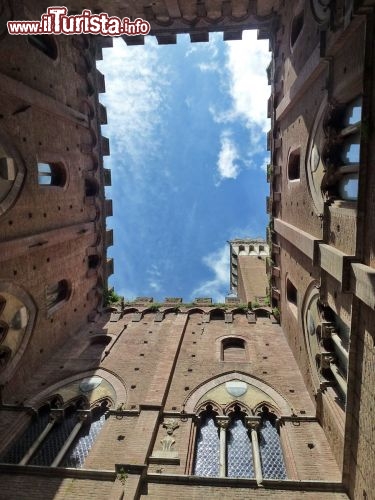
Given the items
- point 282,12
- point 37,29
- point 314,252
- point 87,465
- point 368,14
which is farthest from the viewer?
point 282,12

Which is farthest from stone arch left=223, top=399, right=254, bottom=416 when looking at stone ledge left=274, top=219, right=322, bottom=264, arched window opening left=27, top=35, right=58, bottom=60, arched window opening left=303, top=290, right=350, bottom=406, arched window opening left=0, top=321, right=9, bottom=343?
arched window opening left=27, top=35, right=58, bottom=60

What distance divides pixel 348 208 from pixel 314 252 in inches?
85.4

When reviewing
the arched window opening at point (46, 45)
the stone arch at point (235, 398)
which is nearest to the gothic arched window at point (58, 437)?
the stone arch at point (235, 398)

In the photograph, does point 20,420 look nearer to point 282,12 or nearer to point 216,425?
point 216,425

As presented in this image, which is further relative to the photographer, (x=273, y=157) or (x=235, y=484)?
(x=273, y=157)

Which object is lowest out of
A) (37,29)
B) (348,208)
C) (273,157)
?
(348,208)

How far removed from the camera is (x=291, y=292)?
15.8m

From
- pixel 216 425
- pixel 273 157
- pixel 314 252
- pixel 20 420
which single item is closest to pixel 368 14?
pixel 314 252

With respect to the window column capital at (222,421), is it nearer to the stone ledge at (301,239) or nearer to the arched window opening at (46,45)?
the stone ledge at (301,239)

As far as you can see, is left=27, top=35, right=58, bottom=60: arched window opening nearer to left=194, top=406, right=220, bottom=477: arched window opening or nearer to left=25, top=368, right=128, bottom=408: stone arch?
left=25, top=368, right=128, bottom=408: stone arch

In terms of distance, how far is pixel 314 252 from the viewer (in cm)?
1045

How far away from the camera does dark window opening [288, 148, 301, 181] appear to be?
46.6 ft

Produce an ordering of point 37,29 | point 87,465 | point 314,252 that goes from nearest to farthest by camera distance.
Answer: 1. point 87,465
2. point 314,252
3. point 37,29

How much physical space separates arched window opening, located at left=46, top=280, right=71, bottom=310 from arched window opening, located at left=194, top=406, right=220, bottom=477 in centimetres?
A: 778
